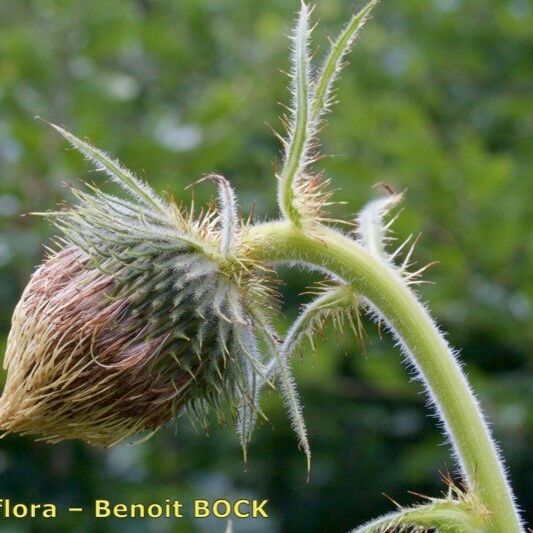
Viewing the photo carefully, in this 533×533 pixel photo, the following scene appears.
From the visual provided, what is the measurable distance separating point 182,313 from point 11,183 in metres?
3.26

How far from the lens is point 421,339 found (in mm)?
2285

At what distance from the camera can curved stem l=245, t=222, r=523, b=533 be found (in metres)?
2.20

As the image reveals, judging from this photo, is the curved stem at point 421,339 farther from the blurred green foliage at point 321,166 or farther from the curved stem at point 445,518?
the blurred green foliage at point 321,166

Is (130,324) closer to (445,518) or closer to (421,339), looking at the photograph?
(421,339)

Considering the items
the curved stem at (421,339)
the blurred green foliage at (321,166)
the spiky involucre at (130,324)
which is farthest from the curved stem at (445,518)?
the blurred green foliage at (321,166)

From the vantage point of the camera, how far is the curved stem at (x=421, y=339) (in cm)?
220

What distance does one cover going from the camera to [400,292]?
2326mm

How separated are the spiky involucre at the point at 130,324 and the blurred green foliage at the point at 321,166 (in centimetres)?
275

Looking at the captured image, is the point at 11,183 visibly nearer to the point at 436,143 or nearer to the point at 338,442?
the point at 436,143

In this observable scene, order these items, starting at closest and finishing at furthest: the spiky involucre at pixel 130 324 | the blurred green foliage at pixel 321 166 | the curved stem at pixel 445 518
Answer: the curved stem at pixel 445 518
the spiky involucre at pixel 130 324
the blurred green foliage at pixel 321 166

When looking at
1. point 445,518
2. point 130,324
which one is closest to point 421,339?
point 445,518

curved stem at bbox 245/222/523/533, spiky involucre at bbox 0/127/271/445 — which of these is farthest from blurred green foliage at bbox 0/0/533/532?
curved stem at bbox 245/222/523/533

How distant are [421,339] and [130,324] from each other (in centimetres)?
71

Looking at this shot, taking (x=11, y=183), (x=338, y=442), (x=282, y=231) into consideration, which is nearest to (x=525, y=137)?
(x=338, y=442)
